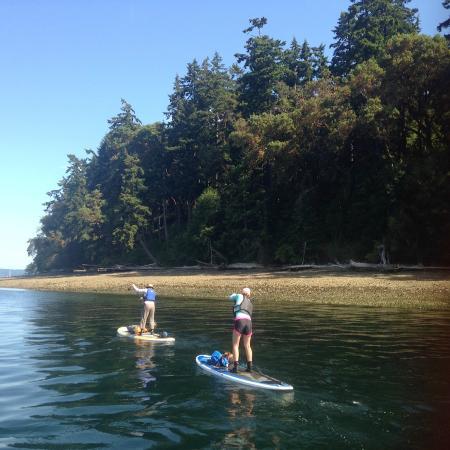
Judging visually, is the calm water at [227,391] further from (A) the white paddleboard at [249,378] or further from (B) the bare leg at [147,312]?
(B) the bare leg at [147,312]

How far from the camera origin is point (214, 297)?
38.3m

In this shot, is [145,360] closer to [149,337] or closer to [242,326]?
[149,337]

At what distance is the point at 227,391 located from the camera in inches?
441

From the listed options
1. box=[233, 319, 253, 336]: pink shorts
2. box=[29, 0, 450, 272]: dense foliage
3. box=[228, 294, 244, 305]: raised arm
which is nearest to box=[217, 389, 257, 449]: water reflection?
box=[233, 319, 253, 336]: pink shorts

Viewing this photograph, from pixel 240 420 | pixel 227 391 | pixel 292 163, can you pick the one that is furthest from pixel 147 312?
pixel 292 163

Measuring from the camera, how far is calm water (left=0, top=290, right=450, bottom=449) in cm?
816

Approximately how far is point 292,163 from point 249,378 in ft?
127

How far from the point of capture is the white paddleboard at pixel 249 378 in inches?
427

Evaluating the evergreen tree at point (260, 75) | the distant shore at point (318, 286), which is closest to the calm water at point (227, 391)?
the distant shore at point (318, 286)

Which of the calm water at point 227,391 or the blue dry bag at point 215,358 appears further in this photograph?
the blue dry bag at point 215,358

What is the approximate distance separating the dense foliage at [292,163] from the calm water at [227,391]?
2393 cm

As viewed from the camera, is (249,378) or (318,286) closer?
(249,378)

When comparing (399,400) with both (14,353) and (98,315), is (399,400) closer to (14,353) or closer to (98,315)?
(14,353)

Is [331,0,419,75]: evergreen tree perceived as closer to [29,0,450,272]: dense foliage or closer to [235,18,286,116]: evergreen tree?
[29,0,450,272]: dense foliage
